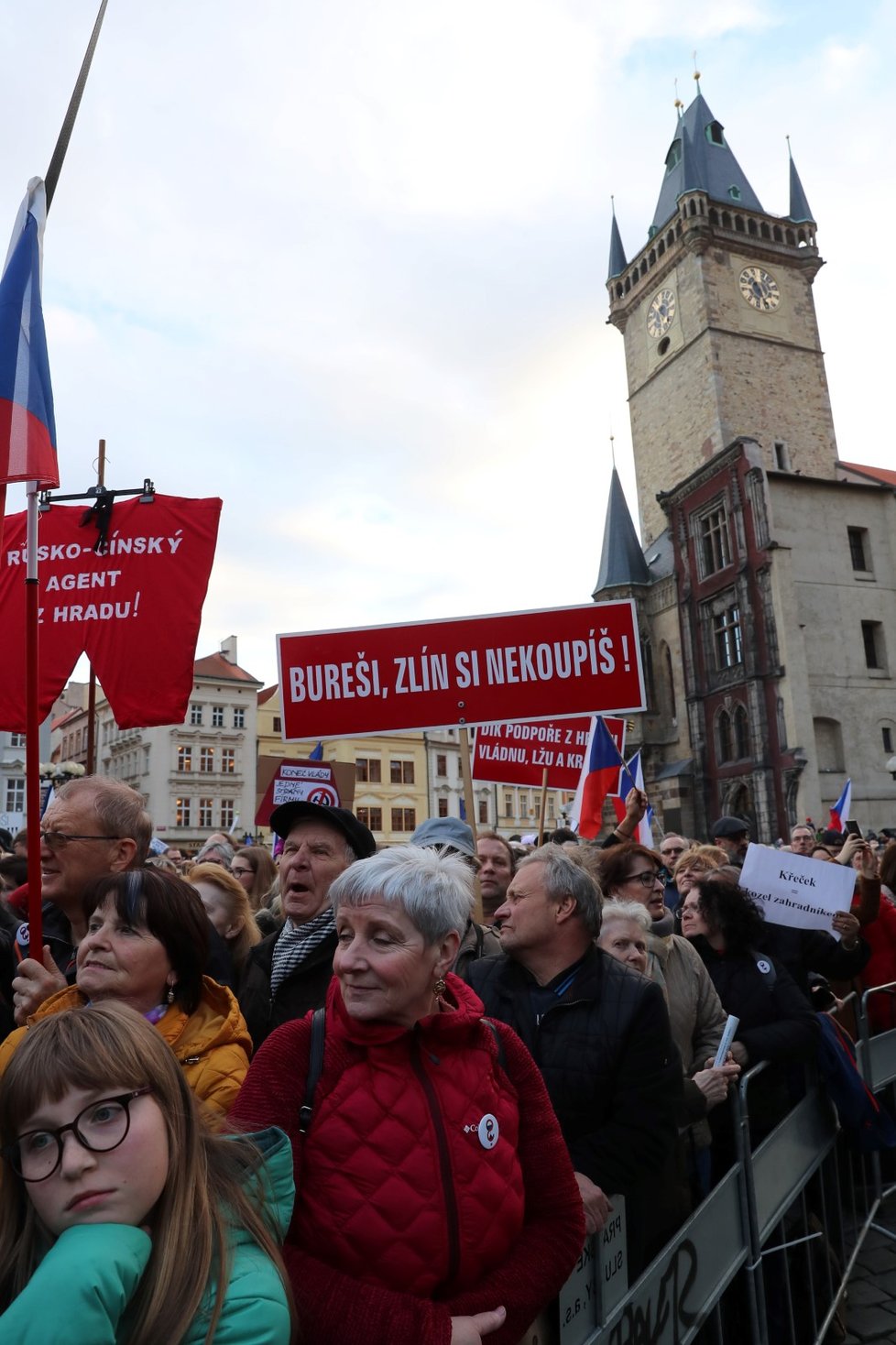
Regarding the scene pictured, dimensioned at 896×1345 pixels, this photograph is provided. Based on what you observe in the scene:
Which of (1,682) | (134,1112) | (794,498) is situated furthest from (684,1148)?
(794,498)

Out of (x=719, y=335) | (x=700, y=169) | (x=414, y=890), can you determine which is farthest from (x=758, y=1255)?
(x=700, y=169)

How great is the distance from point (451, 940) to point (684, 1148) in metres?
1.66

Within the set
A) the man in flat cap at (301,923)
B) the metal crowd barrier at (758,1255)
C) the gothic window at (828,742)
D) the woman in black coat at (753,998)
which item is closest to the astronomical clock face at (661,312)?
the gothic window at (828,742)

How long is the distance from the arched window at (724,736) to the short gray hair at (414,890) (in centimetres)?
3626

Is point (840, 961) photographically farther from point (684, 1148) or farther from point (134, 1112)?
point (134, 1112)

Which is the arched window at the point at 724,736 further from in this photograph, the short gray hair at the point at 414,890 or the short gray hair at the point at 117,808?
the short gray hair at the point at 414,890

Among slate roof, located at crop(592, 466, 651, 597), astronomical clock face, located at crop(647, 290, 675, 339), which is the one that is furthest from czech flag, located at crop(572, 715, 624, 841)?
astronomical clock face, located at crop(647, 290, 675, 339)

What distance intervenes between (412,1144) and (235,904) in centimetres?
253

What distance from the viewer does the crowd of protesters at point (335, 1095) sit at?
58.0 inches

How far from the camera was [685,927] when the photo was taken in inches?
168

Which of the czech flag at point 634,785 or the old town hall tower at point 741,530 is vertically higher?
the old town hall tower at point 741,530

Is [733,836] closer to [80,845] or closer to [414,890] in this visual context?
[80,845]

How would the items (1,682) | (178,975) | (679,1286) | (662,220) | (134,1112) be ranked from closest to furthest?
(134,1112), (178,975), (679,1286), (1,682), (662,220)

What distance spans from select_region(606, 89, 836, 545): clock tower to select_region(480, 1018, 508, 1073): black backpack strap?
4589 centimetres
